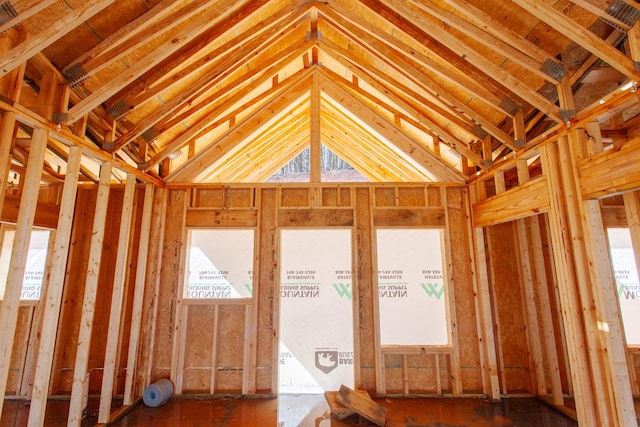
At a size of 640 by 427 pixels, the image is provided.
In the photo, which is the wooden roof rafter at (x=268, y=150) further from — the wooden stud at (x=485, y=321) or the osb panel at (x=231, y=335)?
the wooden stud at (x=485, y=321)

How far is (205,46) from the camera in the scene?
13.5ft

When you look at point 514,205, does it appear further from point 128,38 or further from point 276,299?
A: point 128,38

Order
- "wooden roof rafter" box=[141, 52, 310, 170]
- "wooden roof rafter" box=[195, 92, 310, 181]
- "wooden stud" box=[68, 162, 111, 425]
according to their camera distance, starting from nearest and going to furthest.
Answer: "wooden stud" box=[68, 162, 111, 425], "wooden roof rafter" box=[141, 52, 310, 170], "wooden roof rafter" box=[195, 92, 310, 181]

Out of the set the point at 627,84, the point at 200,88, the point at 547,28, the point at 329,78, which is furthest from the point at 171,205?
the point at 627,84

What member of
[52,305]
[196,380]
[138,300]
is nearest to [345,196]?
[138,300]

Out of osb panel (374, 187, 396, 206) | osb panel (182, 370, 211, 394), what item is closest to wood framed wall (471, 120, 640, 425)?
osb panel (374, 187, 396, 206)

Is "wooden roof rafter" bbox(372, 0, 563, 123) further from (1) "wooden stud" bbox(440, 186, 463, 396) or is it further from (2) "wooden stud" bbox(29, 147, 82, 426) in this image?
(2) "wooden stud" bbox(29, 147, 82, 426)

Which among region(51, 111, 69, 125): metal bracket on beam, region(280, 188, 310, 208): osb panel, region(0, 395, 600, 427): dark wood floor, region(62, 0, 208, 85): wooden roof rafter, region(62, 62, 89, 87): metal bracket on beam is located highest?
region(62, 0, 208, 85): wooden roof rafter

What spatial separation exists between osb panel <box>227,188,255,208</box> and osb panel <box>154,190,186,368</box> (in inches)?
32.5

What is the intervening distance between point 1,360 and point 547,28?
6.09m

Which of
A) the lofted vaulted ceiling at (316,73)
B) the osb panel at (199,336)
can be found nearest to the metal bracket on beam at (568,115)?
the lofted vaulted ceiling at (316,73)

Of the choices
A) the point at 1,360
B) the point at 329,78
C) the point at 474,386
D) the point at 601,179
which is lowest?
the point at 474,386

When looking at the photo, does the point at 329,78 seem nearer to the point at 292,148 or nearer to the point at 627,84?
the point at 292,148

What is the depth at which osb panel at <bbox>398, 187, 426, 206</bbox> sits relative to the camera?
579 cm
